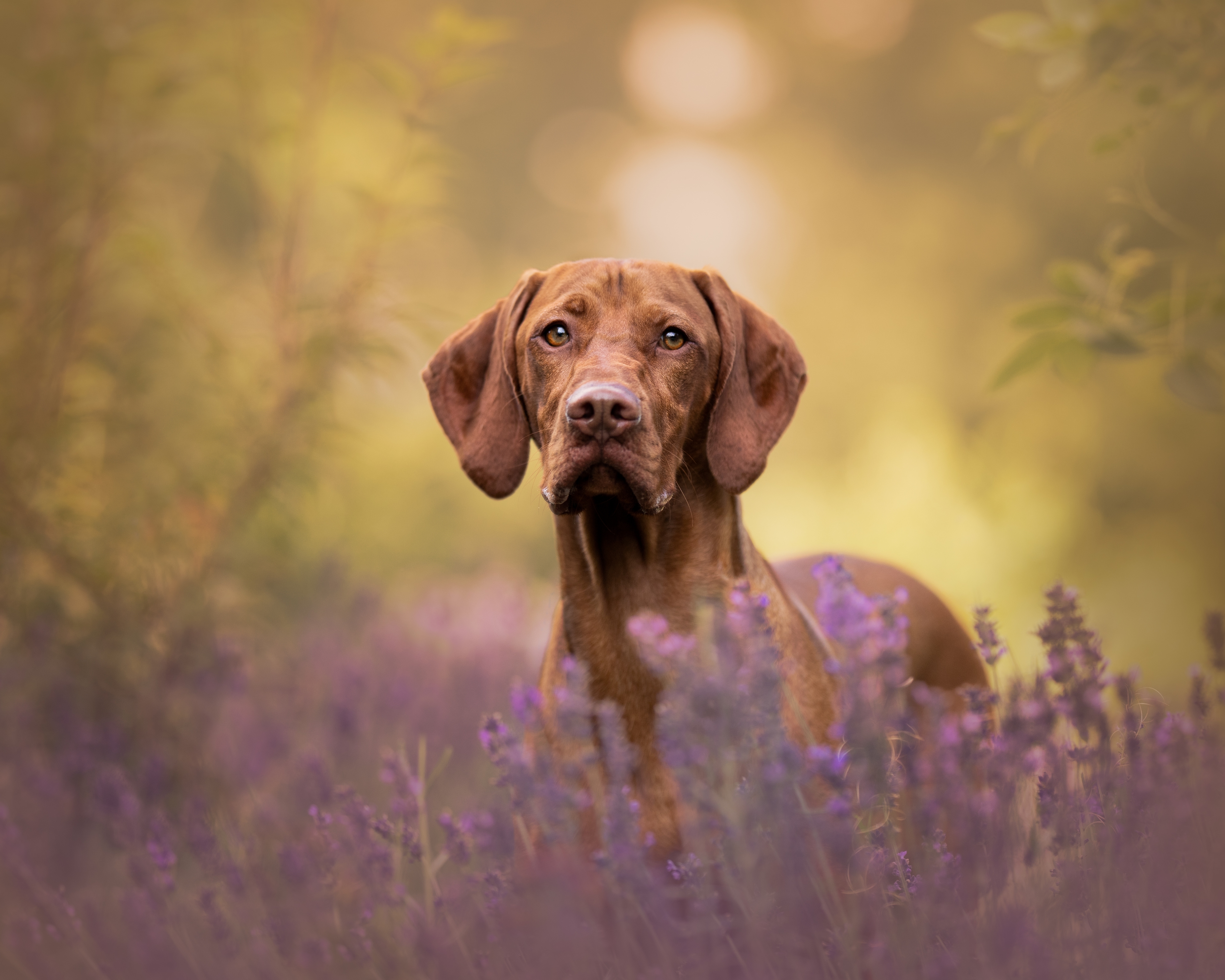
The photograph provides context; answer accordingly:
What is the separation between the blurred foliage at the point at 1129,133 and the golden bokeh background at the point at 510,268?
0.26 m

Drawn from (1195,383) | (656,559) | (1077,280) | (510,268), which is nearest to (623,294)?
(656,559)

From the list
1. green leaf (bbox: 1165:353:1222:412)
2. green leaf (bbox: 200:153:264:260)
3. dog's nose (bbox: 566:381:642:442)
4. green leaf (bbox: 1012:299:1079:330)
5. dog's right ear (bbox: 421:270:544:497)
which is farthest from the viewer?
green leaf (bbox: 200:153:264:260)

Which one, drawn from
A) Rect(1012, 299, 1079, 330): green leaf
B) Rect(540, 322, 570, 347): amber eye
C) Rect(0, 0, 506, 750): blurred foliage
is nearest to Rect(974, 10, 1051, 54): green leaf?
Rect(1012, 299, 1079, 330): green leaf

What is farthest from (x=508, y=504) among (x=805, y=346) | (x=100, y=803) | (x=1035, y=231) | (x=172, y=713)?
(x=100, y=803)

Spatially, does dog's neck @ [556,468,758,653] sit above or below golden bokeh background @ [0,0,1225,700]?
below

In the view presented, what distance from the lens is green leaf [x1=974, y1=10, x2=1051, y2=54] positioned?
270 cm

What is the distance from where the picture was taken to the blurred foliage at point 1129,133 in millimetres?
2703

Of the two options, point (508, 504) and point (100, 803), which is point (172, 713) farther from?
point (508, 504)

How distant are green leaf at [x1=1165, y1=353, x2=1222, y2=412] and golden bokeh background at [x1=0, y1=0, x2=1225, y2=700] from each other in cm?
45

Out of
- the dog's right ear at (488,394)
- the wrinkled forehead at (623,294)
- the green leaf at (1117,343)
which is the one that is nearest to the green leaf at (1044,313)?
the green leaf at (1117,343)

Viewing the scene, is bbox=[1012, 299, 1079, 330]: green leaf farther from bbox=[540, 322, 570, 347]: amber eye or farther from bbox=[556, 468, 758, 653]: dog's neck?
bbox=[540, 322, 570, 347]: amber eye

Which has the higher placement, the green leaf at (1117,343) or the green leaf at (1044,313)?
the green leaf at (1044,313)

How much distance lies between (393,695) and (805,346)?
8.15 meters

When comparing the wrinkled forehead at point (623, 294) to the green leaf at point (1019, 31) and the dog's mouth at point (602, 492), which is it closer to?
the dog's mouth at point (602, 492)
